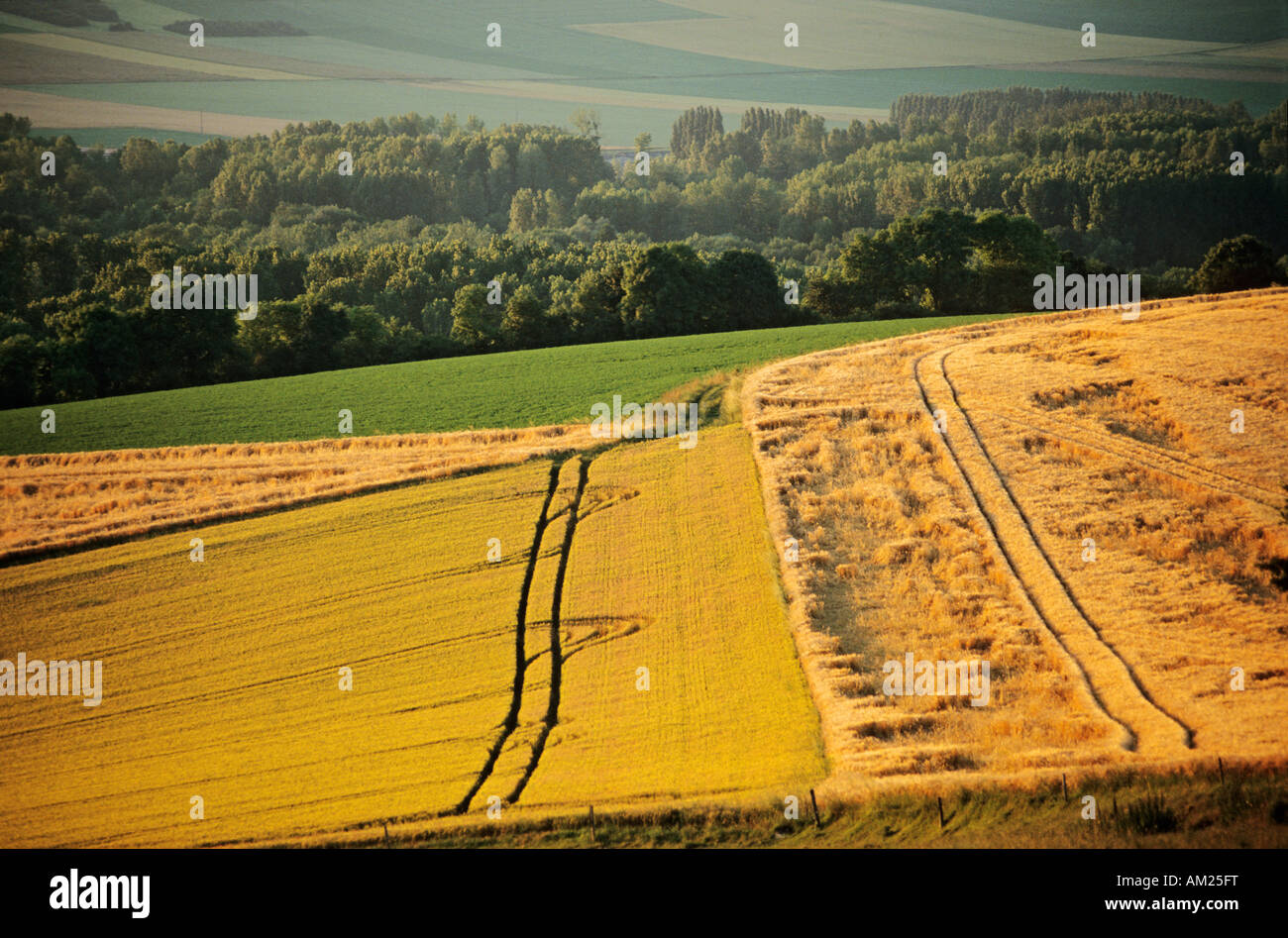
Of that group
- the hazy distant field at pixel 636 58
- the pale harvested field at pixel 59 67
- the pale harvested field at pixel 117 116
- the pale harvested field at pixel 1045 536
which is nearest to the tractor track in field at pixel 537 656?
the pale harvested field at pixel 1045 536

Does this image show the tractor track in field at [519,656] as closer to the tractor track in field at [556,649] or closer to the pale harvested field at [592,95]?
the tractor track in field at [556,649]

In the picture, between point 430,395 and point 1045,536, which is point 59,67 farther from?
point 1045,536

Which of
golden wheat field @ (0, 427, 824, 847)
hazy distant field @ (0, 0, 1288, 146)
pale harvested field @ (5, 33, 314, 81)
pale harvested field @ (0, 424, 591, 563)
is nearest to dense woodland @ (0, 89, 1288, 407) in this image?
hazy distant field @ (0, 0, 1288, 146)

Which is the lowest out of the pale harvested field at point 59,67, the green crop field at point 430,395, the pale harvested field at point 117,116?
the green crop field at point 430,395

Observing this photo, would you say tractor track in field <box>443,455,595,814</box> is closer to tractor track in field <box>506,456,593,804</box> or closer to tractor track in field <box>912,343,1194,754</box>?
tractor track in field <box>506,456,593,804</box>

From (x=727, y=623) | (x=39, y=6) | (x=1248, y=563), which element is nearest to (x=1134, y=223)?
(x=1248, y=563)

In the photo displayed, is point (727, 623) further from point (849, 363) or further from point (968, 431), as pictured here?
point (849, 363)
